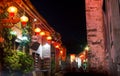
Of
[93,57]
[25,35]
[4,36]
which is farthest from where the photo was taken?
[25,35]

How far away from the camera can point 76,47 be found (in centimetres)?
5888

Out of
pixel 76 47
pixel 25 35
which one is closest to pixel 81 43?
pixel 76 47

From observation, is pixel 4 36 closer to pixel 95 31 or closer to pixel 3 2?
pixel 3 2

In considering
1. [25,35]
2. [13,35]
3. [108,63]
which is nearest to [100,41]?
[108,63]

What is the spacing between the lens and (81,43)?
59531 millimetres

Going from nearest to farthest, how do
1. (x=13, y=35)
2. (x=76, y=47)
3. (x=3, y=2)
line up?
(x=3, y=2) → (x=13, y=35) → (x=76, y=47)

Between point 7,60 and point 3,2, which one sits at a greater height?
point 3,2

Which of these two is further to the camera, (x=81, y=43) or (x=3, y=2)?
(x=81, y=43)

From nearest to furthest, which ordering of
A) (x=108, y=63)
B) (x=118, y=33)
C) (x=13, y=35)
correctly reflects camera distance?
(x=118, y=33), (x=108, y=63), (x=13, y=35)

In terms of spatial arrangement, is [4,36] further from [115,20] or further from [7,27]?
[115,20]

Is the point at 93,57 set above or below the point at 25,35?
below

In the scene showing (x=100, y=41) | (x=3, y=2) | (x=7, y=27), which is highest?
(x=3, y=2)

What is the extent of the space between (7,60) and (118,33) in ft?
28.8

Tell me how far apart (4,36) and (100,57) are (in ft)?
19.6
